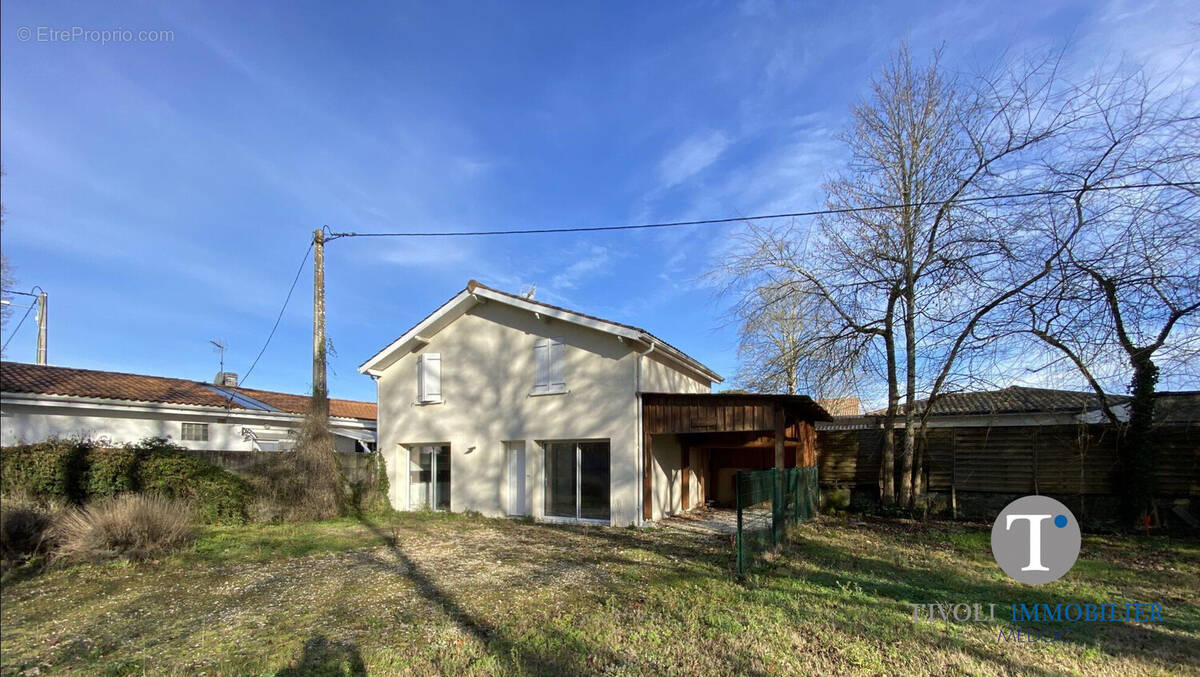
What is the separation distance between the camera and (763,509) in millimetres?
9000

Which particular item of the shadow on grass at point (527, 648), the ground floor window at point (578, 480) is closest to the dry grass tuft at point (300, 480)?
the ground floor window at point (578, 480)

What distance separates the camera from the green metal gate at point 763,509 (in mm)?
8023

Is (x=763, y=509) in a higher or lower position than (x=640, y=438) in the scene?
lower

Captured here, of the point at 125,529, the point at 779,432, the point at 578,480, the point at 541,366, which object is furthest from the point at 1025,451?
the point at 125,529

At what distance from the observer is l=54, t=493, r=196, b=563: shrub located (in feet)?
21.3

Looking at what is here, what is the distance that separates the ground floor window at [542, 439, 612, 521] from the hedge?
702 cm

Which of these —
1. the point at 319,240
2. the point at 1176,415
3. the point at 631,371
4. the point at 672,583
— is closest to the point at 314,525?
the point at 319,240

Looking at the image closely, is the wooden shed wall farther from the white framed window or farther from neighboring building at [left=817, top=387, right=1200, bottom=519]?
the white framed window

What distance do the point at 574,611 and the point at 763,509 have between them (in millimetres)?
3866

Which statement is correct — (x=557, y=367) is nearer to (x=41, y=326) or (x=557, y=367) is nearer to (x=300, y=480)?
(x=300, y=480)

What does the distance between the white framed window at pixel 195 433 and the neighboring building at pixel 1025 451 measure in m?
17.8

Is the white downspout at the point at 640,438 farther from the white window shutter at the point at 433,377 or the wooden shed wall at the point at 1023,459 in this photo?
the wooden shed wall at the point at 1023,459

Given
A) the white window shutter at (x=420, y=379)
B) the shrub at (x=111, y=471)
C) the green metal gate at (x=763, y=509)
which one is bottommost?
the green metal gate at (x=763, y=509)

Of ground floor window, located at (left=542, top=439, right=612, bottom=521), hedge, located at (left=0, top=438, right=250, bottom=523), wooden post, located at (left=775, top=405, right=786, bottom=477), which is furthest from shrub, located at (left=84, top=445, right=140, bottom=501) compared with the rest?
wooden post, located at (left=775, top=405, right=786, bottom=477)
